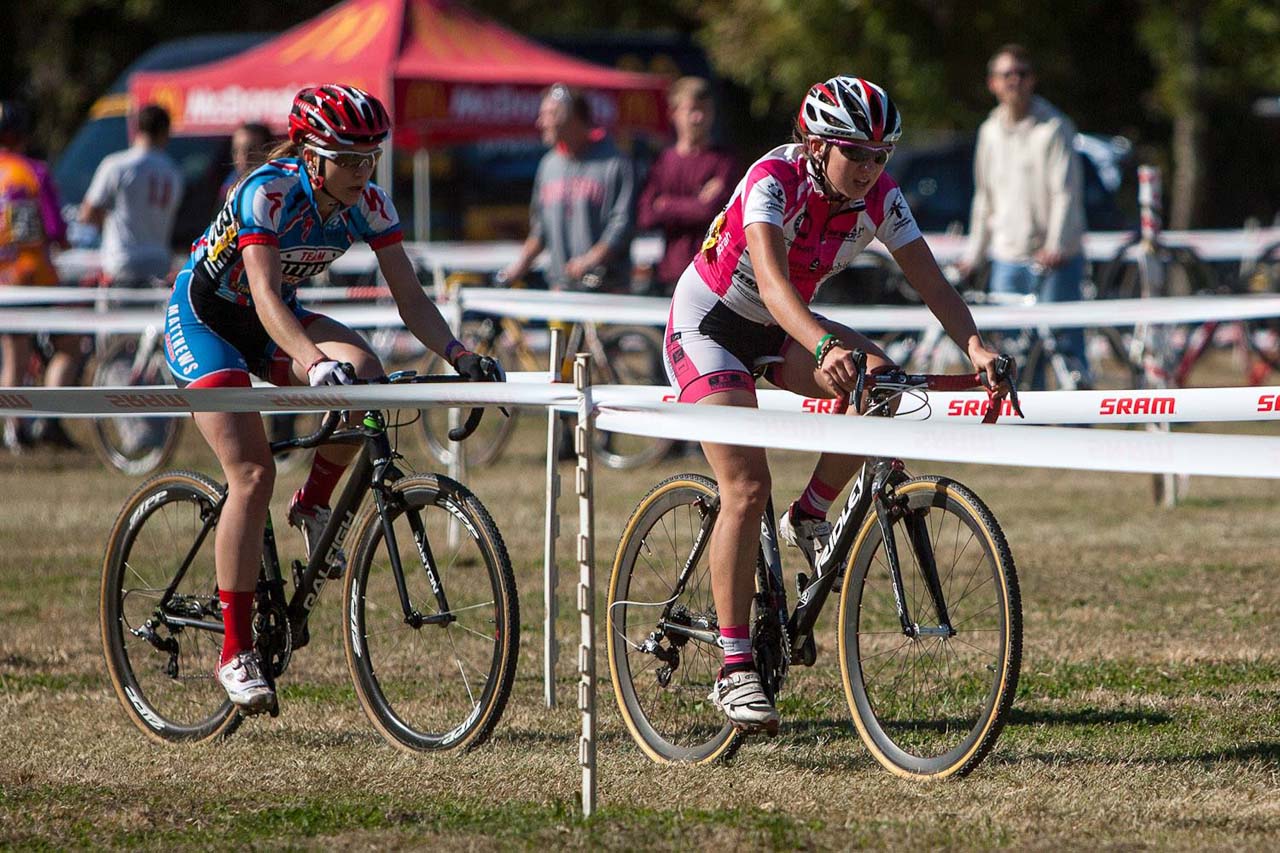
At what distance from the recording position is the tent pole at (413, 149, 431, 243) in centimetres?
2073

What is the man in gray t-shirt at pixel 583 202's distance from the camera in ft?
40.6

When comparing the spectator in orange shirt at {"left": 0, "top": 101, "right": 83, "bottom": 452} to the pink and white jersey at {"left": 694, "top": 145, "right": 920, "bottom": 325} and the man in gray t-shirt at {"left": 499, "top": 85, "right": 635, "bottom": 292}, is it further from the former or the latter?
the pink and white jersey at {"left": 694, "top": 145, "right": 920, "bottom": 325}

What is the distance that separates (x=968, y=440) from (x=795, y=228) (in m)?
1.19

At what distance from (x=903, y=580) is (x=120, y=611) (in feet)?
8.98

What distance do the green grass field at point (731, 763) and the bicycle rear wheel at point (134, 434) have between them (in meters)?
3.61

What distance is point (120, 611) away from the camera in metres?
6.39

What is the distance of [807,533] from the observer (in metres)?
5.64

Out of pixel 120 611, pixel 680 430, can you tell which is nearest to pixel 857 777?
pixel 680 430

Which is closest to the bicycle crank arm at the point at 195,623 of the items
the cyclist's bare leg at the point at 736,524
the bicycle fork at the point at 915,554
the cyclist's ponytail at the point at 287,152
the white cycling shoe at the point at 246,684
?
the white cycling shoe at the point at 246,684

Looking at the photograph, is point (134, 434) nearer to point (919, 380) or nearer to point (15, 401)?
point (15, 401)

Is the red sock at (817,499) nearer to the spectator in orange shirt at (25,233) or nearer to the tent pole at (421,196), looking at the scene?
the spectator in orange shirt at (25,233)

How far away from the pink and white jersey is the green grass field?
3.45 ft

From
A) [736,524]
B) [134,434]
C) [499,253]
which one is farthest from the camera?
[499,253]

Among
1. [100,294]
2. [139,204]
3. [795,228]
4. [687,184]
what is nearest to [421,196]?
[139,204]
